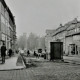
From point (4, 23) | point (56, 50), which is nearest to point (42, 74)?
point (56, 50)

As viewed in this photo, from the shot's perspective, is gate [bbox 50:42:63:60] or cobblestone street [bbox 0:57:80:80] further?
gate [bbox 50:42:63:60]

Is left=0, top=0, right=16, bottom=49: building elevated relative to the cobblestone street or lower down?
elevated

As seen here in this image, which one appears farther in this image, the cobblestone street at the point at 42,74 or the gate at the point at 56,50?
the gate at the point at 56,50

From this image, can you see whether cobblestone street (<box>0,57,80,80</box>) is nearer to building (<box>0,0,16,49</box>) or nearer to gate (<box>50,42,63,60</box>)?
gate (<box>50,42,63,60</box>)

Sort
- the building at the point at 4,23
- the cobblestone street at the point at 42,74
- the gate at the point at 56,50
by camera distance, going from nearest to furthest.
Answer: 1. the cobblestone street at the point at 42,74
2. the gate at the point at 56,50
3. the building at the point at 4,23

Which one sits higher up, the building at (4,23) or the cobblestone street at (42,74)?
the building at (4,23)

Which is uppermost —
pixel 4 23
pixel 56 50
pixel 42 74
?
pixel 4 23

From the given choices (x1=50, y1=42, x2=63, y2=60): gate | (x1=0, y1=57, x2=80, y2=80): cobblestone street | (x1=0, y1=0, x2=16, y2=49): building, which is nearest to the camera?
(x1=0, y1=57, x2=80, y2=80): cobblestone street

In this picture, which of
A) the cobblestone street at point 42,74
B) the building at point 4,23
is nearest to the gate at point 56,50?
the building at point 4,23

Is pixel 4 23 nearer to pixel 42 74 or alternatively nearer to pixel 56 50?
pixel 56 50

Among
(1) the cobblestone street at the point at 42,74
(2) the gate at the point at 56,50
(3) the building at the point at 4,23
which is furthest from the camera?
(3) the building at the point at 4,23

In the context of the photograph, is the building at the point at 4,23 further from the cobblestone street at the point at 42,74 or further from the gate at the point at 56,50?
the cobblestone street at the point at 42,74

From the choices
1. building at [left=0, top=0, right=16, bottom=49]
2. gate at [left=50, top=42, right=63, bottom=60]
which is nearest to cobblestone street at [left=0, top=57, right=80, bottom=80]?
gate at [left=50, top=42, right=63, bottom=60]

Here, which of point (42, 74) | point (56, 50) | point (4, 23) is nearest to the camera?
point (42, 74)
